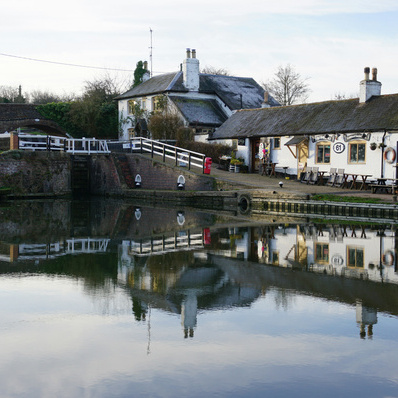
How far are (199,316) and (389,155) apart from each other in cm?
1986

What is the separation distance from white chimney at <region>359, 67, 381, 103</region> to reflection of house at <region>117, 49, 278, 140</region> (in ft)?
36.0

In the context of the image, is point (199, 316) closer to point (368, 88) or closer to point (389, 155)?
point (389, 155)

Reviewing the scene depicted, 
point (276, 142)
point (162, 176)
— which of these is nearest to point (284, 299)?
point (162, 176)

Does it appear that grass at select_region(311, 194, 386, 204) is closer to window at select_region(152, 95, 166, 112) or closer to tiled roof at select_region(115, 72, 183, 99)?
window at select_region(152, 95, 166, 112)

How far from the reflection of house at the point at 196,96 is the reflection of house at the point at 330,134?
15.0 feet

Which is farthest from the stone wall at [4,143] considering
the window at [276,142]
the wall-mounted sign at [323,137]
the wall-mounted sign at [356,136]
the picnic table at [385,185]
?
the picnic table at [385,185]

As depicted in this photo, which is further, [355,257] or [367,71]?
[367,71]

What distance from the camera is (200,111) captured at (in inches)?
1585

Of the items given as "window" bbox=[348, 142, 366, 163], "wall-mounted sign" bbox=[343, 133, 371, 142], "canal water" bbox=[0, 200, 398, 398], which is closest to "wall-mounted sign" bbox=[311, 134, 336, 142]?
"wall-mounted sign" bbox=[343, 133, 371, 142]

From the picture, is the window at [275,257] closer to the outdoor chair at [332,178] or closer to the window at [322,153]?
the outdoor chair at [332,178]

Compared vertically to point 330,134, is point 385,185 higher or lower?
lower

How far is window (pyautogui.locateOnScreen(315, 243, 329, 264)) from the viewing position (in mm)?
13080

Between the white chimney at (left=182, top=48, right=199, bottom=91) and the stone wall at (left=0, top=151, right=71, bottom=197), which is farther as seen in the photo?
the white chimney at (left=182, top=48, right=199, bottom=91)

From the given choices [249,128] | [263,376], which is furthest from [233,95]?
[263,376]
